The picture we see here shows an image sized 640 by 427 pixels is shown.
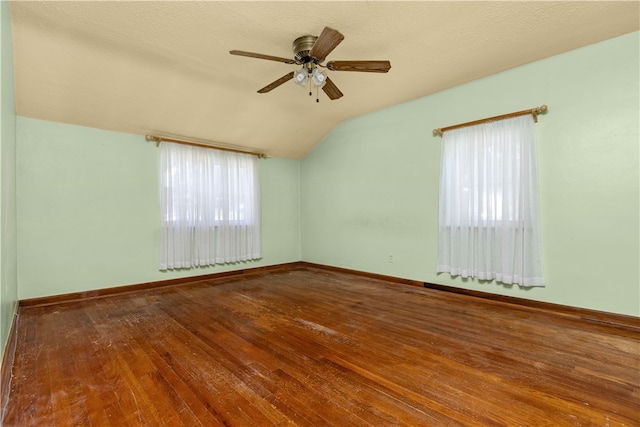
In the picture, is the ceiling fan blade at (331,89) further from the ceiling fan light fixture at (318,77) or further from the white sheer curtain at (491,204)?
the white sheer curtain at (491,204)

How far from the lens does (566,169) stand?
2.96 metres

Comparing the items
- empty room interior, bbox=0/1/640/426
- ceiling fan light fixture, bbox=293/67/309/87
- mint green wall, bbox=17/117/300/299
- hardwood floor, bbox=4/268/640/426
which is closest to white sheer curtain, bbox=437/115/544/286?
empty room interior, bbox=0/1/640/426

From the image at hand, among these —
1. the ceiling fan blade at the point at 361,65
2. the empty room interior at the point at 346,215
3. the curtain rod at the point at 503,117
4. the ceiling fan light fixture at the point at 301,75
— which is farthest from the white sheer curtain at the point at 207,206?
the curtain rod at the point at 503,117

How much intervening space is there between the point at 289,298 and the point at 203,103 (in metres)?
2.80

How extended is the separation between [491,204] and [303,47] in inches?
108

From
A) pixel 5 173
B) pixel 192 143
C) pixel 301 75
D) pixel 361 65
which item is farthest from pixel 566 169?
pixel 192 143

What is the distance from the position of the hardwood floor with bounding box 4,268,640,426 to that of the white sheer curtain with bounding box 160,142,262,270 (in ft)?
4.25

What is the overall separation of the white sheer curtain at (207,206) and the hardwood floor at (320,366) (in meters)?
1.29

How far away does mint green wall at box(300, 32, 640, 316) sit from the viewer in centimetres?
267

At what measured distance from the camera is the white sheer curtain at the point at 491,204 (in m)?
3.14

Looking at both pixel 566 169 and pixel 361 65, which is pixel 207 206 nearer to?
pixel 361 65

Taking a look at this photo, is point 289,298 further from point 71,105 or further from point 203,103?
point 71,105

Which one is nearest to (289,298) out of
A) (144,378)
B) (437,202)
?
(144,378)

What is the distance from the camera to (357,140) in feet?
16.2
